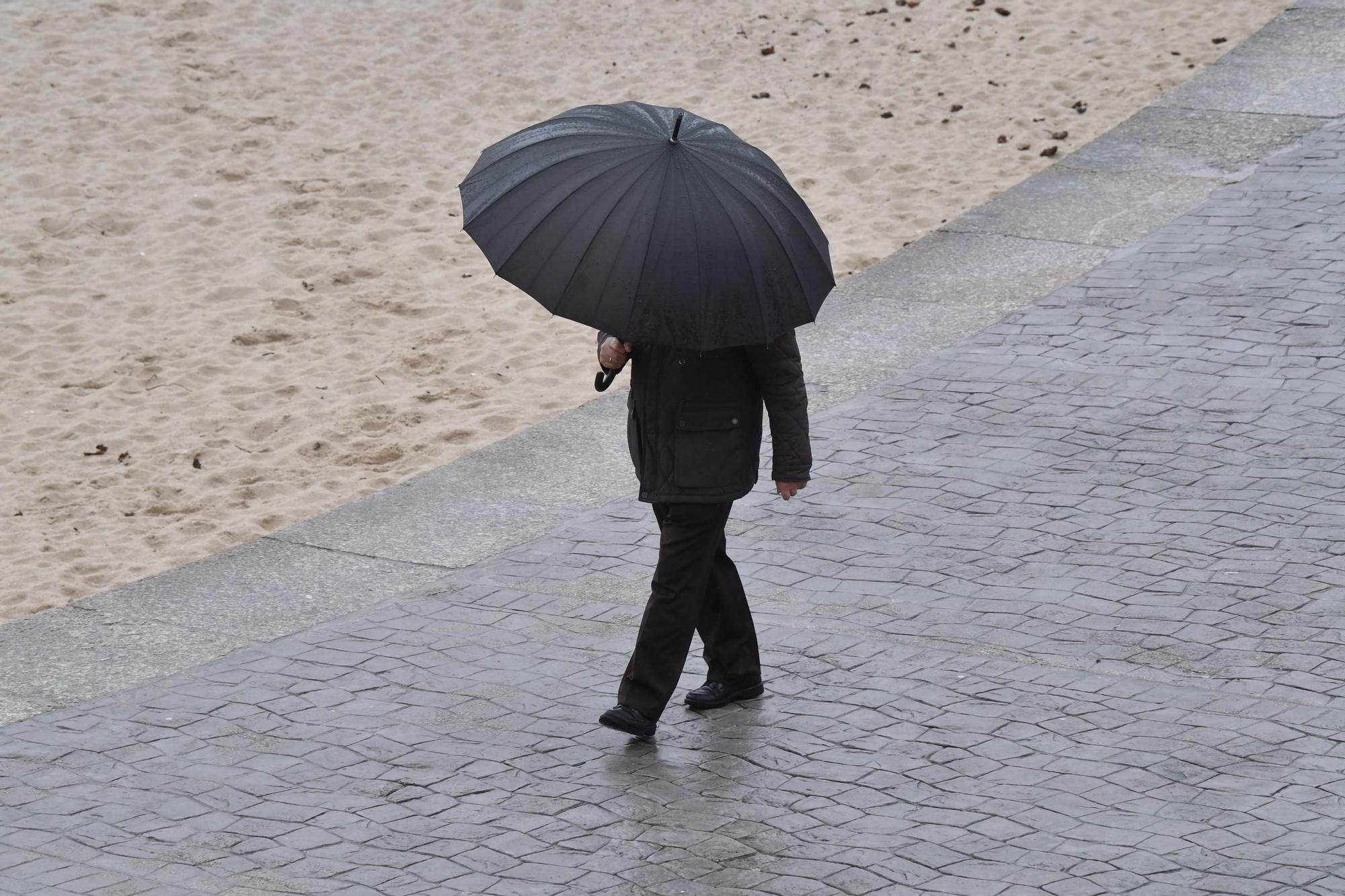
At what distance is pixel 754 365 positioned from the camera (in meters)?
5.09

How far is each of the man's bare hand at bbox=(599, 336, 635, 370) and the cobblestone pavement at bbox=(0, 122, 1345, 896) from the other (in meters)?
1.29

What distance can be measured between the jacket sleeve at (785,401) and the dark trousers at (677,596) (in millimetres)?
241

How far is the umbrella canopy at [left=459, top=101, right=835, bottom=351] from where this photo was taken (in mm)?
4699

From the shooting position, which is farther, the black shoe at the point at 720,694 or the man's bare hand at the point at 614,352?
the black shoe at the point at 720,694

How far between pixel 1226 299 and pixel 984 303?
4.31 ft

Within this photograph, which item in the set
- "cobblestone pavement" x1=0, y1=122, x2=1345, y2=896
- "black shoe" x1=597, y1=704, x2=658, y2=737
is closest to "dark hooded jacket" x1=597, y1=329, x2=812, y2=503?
"black shoe" x1=597, y1=704, x2=658, y2=737

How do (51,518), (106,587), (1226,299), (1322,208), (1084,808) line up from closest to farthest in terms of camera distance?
(1084,808) → (106,587) → (51,518) → (1226,299) → (1322,208)

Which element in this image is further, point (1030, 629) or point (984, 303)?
point (984, 303)

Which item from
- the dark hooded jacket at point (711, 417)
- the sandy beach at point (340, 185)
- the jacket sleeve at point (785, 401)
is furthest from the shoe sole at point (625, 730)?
the sandy beach at point (340, 185)

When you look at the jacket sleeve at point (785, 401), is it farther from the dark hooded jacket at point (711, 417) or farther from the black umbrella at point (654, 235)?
the black umbrella at point (654, 235)

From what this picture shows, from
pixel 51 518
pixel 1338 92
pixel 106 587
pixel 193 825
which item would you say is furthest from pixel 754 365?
pixel 1338 92

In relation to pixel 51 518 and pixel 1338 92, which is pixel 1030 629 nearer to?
pixel 51 518

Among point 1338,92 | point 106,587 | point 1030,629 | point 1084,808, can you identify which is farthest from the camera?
point 1338,92

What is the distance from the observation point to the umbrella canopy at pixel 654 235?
15.4ft
